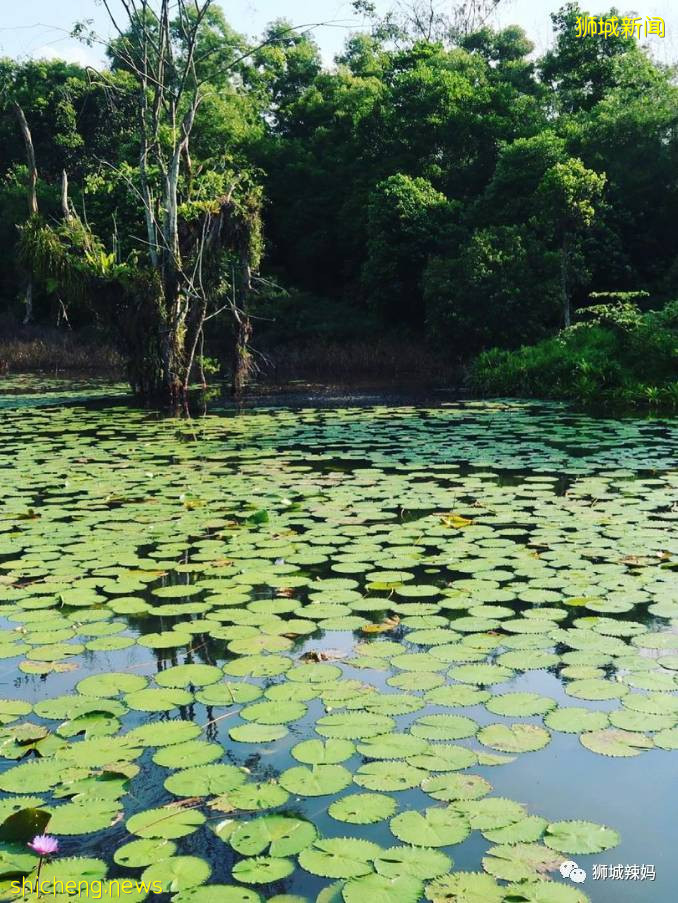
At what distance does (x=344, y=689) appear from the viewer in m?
2.97

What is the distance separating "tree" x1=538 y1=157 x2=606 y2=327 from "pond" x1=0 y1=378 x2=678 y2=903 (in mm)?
12932

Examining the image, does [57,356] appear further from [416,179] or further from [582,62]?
[582,62]

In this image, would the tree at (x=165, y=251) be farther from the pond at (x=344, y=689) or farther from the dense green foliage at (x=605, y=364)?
the pond at (x=344, y=689)

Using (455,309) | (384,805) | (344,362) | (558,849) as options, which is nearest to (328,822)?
(384,805)

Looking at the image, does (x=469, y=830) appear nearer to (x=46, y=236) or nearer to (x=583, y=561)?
(x=583, y=561)

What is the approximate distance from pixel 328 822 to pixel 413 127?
84.9 ft

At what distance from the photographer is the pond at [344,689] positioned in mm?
2047

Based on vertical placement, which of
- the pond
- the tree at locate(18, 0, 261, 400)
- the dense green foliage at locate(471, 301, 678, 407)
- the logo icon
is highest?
the tree at locate(18, 0, 261, 400)

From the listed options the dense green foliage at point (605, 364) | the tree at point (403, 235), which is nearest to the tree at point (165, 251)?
the dense green foliage at point (605, 364)

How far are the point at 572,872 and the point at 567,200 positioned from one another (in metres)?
17.6

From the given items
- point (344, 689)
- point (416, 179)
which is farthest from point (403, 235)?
point (344, 689)

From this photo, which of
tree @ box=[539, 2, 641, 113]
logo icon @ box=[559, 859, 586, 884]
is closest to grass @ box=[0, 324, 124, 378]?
tree @ box=[539, 2, 641, 113]

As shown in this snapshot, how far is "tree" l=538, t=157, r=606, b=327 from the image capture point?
18000mm

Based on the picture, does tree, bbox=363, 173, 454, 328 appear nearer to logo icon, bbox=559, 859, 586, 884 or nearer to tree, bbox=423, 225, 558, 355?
tree, bbox=423, 225, 558, 355
